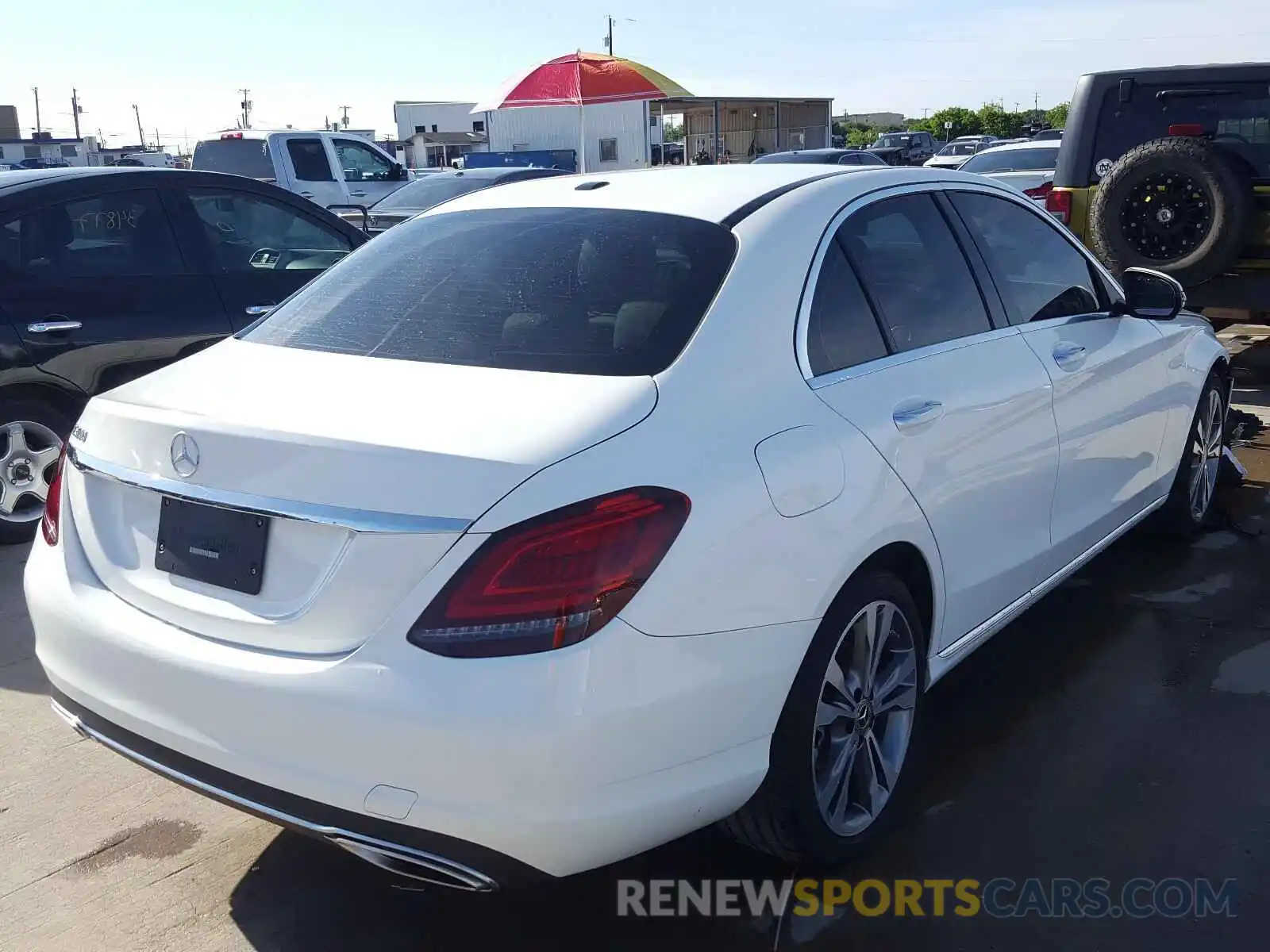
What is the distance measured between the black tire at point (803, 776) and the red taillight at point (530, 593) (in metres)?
0.62

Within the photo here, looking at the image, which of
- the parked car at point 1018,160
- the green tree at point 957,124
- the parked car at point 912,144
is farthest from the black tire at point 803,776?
the green tree at point 957,124

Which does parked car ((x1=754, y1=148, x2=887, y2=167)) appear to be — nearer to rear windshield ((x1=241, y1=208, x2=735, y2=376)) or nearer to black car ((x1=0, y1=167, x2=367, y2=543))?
black car ((x1=0, y1=167, x2=367, y2=543))

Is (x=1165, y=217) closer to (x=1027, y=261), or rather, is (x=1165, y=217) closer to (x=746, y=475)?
(x=1027, y=261)

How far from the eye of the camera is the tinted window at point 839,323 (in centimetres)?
294

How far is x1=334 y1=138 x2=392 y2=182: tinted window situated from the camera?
16.2 metres

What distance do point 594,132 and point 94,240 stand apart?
34413 mm

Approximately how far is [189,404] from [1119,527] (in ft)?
11.0

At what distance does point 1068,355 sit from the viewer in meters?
3.91

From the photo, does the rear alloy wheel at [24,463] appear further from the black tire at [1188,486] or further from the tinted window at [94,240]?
the black tire at [1188,486]

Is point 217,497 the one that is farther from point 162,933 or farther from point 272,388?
point 162,933

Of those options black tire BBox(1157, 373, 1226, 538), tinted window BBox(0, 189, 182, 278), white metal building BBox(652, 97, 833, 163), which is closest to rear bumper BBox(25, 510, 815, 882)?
black tire BBox(1157, 373, 1226, 538)

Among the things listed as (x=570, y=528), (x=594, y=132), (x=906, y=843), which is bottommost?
(x=906, y=843)

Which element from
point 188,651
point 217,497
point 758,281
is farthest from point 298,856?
point 758,281

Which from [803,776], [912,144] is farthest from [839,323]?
[912,144]
